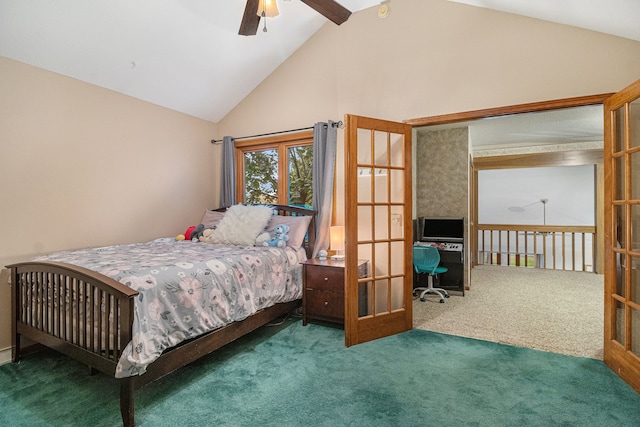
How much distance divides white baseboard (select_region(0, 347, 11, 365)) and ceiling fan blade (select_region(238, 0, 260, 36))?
3212 mm

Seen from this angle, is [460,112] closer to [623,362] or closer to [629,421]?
[623,362]

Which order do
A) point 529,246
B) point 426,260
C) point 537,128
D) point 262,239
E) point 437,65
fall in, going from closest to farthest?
point 437,65
point 262,239
point 426,260
point 537,128
point 529,246

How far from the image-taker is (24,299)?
251 centimetres

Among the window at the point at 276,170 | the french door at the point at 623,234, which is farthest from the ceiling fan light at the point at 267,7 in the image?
the french door at the point at 623,234

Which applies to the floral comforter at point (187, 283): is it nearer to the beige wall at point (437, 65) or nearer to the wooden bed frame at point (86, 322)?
the wooden bed frame at point (86, 322)

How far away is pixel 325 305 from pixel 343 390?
108 cm

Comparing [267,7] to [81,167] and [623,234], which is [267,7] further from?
[623,234]

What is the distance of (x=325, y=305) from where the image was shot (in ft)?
10.4

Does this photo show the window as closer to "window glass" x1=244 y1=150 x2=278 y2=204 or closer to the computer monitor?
"window glass" x1=244 y1=150 x2=278 y2=204

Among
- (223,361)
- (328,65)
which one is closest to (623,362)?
(223,361)

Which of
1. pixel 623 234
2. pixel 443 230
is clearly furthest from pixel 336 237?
pixel 623 234

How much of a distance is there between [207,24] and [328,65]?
1.36m

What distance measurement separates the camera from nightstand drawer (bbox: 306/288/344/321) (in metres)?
3.10

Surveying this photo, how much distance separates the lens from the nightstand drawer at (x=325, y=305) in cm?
310
